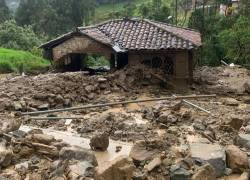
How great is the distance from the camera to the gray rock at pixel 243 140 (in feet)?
35.9

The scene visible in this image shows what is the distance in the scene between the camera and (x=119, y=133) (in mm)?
12062

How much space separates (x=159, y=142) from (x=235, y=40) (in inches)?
801

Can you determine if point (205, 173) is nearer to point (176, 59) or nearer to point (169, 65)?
point (176, 59)

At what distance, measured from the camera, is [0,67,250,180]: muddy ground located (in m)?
9.52

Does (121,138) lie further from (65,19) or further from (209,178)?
(65,19)

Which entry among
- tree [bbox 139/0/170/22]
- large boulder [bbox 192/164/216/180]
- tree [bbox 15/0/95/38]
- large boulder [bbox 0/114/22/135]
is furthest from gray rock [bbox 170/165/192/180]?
tree [bbox 15/0/95/38]

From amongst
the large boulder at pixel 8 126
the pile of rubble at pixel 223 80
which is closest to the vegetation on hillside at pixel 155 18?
the pile of rubble at pixel 223 80

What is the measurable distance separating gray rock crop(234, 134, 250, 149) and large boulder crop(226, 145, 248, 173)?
2.48 feet

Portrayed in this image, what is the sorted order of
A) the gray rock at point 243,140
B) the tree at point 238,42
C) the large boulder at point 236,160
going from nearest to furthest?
the large boulder at point 236,160, the gray rock at point 243,140, the tree at point 238,42

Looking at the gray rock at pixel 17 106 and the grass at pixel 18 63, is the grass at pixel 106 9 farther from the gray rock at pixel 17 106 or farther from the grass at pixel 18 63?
the gray rock at pixel 17 106

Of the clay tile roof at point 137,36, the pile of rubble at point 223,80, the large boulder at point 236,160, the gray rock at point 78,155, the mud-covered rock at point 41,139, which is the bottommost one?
the pile of rubble at point 223,80

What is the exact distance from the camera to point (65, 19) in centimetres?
4731

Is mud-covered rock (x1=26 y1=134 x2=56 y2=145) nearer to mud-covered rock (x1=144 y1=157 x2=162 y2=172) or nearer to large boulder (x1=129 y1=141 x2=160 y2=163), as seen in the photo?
large boulder (x1=129 y1=141 x2=160 y2=163)

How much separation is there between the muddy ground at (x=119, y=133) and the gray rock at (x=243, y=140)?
2cm
